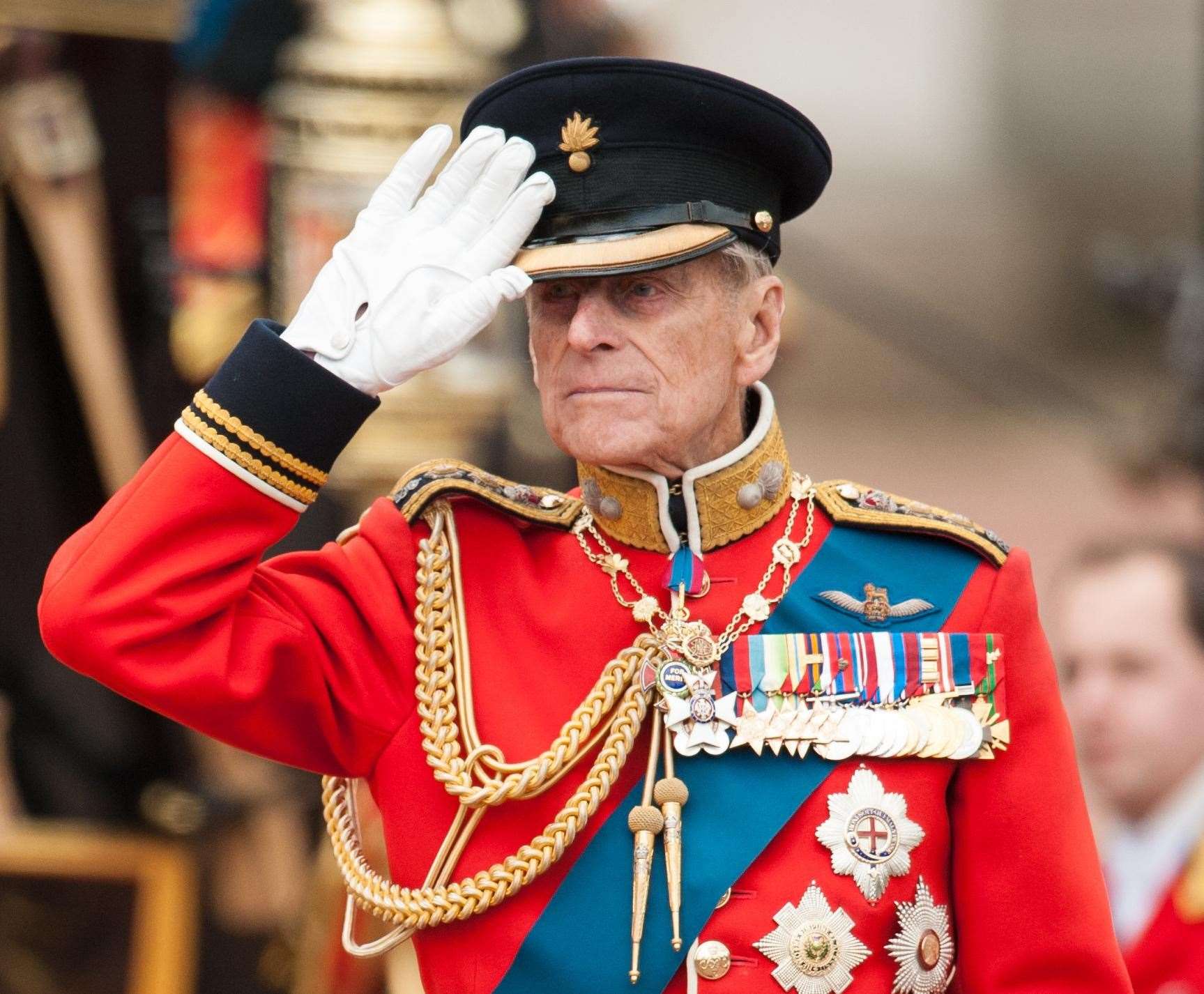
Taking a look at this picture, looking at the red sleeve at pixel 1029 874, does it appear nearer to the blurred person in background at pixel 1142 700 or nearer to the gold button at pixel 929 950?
the gold button at pixel 929 950

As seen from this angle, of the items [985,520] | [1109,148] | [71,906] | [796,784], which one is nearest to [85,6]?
[71,906]

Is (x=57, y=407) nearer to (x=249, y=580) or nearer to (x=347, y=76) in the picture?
(x=347, y=76)

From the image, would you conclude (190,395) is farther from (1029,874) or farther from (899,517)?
(1029,874)

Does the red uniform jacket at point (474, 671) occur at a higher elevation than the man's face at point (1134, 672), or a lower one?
higher

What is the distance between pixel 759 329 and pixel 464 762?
709 mm

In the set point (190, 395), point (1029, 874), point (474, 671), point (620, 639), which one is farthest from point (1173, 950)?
point (190, 395)

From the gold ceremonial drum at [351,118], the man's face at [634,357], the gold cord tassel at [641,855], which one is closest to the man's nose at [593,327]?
the man's face at [634,357]

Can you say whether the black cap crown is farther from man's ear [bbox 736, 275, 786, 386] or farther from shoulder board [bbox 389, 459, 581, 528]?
shoulder board [bbox 389, 459, 581, 528]

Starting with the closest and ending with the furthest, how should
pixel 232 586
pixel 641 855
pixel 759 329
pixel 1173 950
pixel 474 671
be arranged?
pixel 232 586 → pixel 641 855 → pixel 474 671 → pixel 759 329 → pixel 1173 950

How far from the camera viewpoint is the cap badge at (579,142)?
2.58m

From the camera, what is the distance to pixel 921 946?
2604 mm

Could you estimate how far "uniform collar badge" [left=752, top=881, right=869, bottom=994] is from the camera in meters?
2.54

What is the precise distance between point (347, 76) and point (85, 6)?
0.69 metres

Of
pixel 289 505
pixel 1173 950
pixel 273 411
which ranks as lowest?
pixel 1173 950
